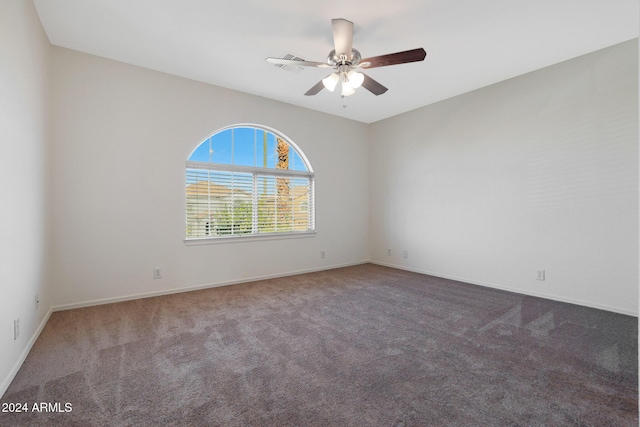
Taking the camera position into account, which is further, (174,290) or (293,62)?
(174,290)

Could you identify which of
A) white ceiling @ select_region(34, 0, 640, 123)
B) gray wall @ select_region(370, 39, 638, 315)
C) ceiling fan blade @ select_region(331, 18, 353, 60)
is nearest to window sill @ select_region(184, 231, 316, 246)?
gray wall @ select_region(370, 39, 638, 315)

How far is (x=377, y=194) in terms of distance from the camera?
5.58 meters

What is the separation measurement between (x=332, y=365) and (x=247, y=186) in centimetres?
307

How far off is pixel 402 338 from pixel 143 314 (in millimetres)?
2589

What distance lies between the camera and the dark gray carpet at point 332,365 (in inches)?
59.3

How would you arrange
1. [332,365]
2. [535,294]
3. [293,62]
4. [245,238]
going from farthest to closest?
[245,238] < [535,294] < [293,62] < [332,365]

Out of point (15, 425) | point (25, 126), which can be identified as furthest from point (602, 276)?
point (25, 126)

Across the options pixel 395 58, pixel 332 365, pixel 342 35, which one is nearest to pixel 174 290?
pixel 332 365

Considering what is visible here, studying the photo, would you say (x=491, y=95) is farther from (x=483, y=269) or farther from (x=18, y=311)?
(x=18, y=311)

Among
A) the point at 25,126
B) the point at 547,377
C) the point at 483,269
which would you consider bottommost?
the point at 547,377

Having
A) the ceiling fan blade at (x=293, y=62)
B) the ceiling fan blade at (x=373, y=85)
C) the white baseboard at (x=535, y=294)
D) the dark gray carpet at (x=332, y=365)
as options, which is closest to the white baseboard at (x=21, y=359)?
the dark gray carpet at (x=332, y=365)

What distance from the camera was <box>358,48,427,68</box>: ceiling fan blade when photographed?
2.30 meters

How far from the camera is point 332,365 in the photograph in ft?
6.49

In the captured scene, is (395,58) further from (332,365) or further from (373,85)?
(332,365)
